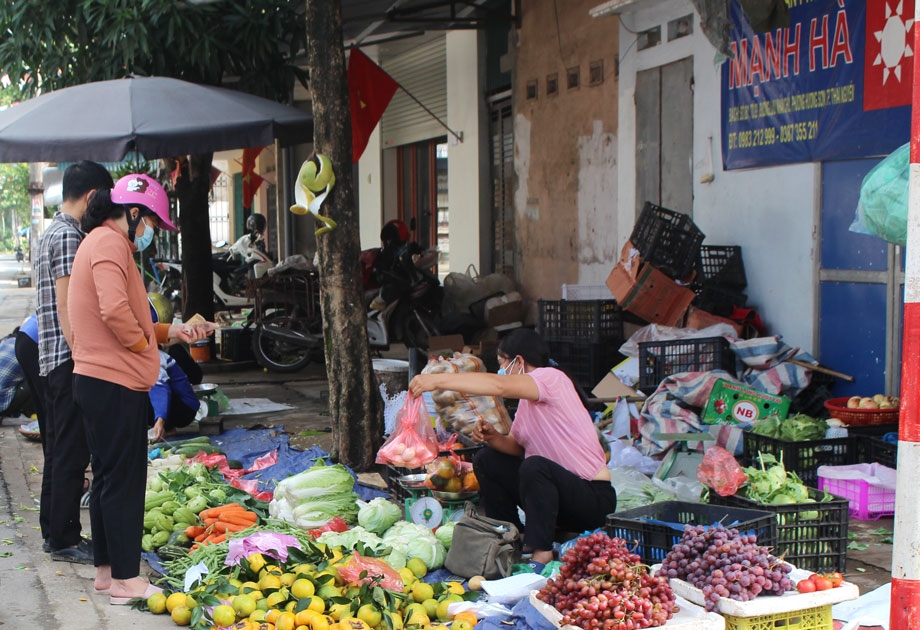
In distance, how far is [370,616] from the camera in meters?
4.01

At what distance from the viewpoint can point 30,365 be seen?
18.1 feet

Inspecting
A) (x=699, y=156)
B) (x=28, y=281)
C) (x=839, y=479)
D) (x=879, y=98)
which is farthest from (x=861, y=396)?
(x=28, y=281)

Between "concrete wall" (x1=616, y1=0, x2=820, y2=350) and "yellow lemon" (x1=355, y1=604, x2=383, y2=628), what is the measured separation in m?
4.59

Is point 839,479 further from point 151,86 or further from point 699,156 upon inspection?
point 151,86

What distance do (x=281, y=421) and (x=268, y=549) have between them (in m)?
4.33

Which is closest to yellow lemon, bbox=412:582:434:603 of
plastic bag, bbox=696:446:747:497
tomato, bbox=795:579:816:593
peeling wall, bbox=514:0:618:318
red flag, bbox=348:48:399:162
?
plastic bag, bbox=696:446:747:497

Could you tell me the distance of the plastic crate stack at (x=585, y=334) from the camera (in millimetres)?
8742

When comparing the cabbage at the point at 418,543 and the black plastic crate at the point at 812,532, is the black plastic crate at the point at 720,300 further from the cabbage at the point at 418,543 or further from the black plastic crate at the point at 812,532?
the cabbage at the point at 418,543

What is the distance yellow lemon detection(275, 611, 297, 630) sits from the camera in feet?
12.8

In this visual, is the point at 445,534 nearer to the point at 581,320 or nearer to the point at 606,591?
the point at 606,591

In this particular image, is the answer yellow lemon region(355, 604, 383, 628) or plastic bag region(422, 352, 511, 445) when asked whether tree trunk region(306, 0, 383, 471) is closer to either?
plastic bag region(422, 352, 511, 445)

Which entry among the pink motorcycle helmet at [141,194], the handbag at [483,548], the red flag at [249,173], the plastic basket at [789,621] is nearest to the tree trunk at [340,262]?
the handbag at [483,548]

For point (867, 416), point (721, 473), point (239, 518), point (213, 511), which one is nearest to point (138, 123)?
point (213, 511)

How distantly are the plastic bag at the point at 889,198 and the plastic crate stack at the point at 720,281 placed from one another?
2.87 metres
